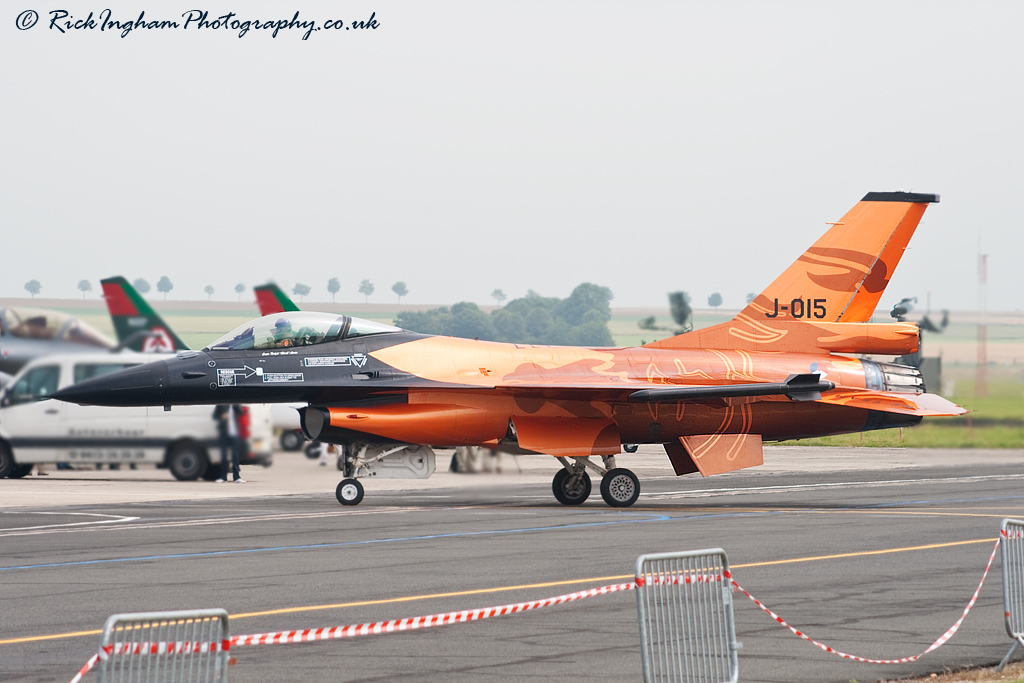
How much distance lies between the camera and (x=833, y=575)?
14.3 metres

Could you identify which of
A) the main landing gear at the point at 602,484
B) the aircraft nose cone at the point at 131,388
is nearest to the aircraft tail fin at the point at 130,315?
the aircraft nose cone at the point at 131,388

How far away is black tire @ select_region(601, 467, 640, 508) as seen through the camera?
23.8m

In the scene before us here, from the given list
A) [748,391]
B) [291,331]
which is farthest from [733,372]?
[291,331]

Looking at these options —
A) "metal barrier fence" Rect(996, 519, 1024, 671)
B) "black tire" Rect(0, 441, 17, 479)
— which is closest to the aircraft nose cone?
"black tire" Rect(0, 441, 17, 479)

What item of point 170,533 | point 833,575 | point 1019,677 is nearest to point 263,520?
point 170,533

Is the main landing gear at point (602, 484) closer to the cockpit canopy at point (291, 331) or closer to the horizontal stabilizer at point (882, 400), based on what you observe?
the horizontal stabilizer at point (882, 400)

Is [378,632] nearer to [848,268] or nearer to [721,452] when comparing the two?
[721,452]

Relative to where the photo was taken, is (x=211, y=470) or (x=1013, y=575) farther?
(x=211, y=470)

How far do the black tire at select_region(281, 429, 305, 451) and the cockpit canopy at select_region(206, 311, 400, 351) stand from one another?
80.7 inches

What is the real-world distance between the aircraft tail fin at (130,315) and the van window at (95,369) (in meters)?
3.12

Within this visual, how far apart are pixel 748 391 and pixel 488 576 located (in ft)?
31.1

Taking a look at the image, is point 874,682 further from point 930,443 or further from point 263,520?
point 263,520

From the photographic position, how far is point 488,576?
14016 mm

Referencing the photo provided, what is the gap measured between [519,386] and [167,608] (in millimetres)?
12007
